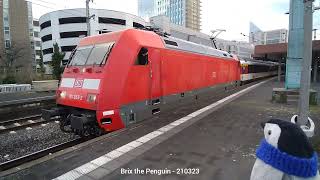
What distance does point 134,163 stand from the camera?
204 inches

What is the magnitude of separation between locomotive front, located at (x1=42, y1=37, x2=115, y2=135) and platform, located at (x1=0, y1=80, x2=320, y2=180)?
2.83ft

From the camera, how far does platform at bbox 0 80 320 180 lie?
15.7 ft

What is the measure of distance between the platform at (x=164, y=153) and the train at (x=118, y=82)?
0.64 metres

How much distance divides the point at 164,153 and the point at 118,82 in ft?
8.24

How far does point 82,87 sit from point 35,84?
20524 mm

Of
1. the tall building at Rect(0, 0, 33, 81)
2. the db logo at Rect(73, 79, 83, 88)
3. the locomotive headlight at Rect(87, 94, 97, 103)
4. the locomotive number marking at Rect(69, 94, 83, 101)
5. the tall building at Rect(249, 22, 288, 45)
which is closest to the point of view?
the locomotive headlight at Rect(87, 94, 97, 103)

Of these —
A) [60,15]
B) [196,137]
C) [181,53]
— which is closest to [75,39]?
[60,15]

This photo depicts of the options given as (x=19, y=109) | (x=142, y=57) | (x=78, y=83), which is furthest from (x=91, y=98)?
(x=19, y=109)

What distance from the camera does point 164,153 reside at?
573 centimetres

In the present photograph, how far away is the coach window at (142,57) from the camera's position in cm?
791

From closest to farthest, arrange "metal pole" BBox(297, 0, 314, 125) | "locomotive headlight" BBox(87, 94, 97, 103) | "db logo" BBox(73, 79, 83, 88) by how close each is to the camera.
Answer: "metal pole" BBox(297, 0, 314, 125) → "locomotive headlight" BBox(87, 94, 97, 103) → "db logo" BBox(73, 79, 83, 88)

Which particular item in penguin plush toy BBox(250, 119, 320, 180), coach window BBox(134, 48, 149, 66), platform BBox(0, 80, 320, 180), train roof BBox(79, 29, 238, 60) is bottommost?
platform BBox(0, 80, 320, 180)

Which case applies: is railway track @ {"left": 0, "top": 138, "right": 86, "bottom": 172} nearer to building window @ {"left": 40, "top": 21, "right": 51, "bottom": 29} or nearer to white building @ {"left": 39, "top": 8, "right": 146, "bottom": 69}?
white building @ {"left": 39, "top": 8, "right": 146, "bottom": 69}

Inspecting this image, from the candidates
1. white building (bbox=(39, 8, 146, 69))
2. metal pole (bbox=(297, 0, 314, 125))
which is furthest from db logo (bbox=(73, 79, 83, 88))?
white building (bbox=(39, 8, 146, 69))
